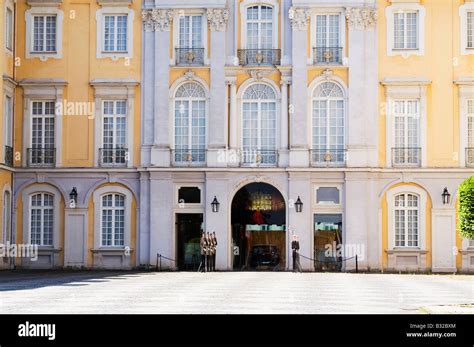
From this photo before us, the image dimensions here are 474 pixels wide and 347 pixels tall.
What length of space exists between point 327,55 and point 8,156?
47.3 feet

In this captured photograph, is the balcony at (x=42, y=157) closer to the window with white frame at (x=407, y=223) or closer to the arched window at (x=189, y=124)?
the arched window at (x=189, y=124)

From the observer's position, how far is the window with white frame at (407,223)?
47438 millimetres

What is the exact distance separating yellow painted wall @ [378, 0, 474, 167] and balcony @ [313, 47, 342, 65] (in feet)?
6.02

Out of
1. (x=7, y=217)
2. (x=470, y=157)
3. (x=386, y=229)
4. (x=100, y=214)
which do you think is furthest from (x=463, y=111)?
(x=7, y=217)

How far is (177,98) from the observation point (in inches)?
1890

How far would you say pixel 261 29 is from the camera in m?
48.2

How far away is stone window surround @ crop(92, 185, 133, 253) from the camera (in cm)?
4797

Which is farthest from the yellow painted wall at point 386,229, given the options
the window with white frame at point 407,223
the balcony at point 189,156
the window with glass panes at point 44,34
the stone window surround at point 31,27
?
the window with glass panes at point 44,34

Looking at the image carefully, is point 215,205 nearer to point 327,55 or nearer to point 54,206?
point 54,206

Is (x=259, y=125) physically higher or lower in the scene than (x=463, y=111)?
lower

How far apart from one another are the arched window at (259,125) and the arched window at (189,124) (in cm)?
183

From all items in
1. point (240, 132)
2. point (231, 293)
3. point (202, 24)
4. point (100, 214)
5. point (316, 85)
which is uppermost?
point (202, 24)
